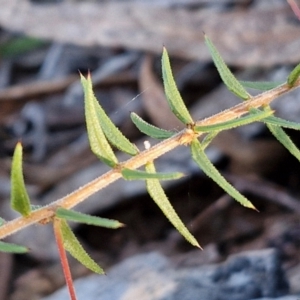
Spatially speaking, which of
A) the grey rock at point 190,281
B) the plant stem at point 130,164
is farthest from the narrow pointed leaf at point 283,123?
the grey rock at point 190,281

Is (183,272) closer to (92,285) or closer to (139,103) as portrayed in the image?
(92,285)

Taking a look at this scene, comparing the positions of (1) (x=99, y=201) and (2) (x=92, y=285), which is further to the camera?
(1) (x=99, y=201)

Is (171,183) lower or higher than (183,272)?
higher

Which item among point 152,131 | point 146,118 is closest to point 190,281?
point 152,131

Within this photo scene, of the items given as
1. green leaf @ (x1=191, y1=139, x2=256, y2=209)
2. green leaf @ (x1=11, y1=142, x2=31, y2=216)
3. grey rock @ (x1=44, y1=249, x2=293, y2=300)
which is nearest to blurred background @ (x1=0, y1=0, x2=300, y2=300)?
grey rock @ (x1=44, y1=249, x2=293, y2=300)

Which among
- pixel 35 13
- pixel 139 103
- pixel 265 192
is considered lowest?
pixel 265 192

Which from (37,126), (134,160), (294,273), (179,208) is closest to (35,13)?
→ (37,126)
